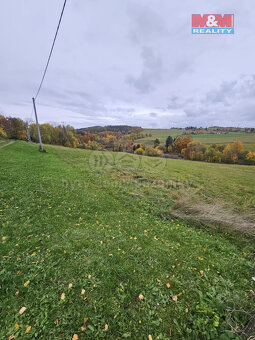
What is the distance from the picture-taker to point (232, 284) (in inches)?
118

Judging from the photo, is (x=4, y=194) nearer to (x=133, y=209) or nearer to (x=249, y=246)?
(x=133, y=209)

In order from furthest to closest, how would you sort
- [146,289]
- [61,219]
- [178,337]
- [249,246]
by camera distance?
1. [61,219]
2. [249,246]
3. [146,289]
4. [178,337]

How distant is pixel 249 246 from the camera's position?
14.4 feet

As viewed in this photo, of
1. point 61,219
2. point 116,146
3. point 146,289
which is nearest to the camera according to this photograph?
point 146,289

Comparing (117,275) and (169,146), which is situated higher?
(169,146)

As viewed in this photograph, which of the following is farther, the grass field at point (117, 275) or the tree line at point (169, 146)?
the tree line at point (169, 146)

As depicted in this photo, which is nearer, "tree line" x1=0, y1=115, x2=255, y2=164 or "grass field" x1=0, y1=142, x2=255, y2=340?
"grass field" x1=0, y1=142, x2=255, y2=340

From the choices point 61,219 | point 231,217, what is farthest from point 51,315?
point 231,217

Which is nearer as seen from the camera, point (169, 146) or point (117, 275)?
point (117, 275)

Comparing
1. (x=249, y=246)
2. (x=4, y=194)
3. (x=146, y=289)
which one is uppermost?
(x=4, y=194)

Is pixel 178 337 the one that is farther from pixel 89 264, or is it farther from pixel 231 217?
pixel 231 217

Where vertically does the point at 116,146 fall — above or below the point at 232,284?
above

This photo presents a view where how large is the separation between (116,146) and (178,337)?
55054mm

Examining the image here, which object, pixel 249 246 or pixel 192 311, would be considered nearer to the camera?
pixel 192 311
